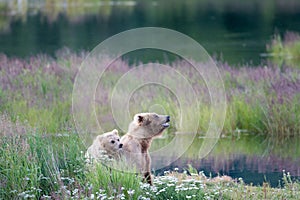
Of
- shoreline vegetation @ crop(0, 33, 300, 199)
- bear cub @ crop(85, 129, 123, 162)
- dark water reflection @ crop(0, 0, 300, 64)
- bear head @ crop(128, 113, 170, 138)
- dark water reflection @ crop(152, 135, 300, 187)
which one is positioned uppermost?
bear head @ crop(128, 113, 170, 138)

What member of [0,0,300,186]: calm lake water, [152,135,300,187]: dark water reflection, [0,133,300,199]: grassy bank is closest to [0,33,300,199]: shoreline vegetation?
[0,133,300,199]: grassy bank

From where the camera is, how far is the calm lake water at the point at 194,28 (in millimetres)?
13336

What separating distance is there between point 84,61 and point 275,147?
5.45m

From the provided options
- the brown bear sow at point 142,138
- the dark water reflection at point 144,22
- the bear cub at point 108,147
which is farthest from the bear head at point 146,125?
the dark water reflection at point 144,22

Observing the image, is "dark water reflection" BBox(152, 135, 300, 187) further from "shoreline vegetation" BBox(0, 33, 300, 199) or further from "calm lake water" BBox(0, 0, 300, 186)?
"shoreline vegetation" BBox(0, 33, 300, 199)

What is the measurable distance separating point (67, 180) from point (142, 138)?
123 centimetres

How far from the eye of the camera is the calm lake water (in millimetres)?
13336

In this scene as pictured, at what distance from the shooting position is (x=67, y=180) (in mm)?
8844

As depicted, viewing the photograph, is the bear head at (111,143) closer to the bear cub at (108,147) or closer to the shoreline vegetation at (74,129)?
the bear cub at (108,147)

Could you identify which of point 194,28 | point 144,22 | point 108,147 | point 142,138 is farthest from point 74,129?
point 144,22

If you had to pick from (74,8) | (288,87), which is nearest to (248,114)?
(288,87)

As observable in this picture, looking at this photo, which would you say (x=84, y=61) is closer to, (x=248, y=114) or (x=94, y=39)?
(x=248, y=114)

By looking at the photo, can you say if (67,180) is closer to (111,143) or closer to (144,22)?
(111,143)

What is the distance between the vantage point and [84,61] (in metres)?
17.4
